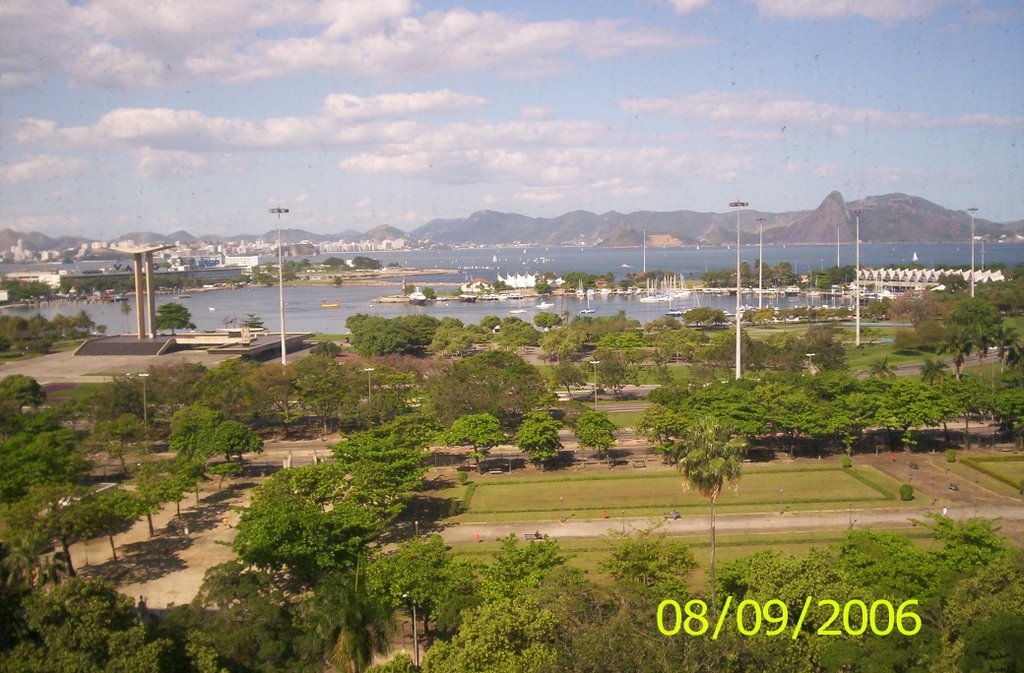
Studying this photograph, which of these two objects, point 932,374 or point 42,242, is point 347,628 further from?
point 42,242

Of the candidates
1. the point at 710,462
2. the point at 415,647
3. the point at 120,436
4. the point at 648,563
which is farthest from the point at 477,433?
the point at 710,462

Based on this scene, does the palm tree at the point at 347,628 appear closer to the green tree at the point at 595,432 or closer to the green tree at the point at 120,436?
the green tree at the point at 595,432

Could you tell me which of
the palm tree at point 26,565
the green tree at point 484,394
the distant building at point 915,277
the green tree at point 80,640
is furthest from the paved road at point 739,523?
the distant building at point 915,277

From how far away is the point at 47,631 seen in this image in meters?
10.2

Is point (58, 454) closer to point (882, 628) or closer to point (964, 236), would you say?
point (882, 628)

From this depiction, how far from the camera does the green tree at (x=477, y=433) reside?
79.1ft

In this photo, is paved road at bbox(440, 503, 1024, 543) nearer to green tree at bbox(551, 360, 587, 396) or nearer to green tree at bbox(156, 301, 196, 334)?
green tree at bbox(551, 360, 587, 396)

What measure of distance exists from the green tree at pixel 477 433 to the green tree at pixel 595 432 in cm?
230

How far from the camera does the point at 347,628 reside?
10508 mm

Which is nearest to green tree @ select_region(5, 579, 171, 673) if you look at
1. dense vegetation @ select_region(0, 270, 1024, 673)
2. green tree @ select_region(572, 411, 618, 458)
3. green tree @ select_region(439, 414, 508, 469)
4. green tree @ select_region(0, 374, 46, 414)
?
dense vegetation @ select_region(0, 270, 1024, 673)

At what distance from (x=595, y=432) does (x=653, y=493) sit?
3015mm

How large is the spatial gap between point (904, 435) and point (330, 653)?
20.6m

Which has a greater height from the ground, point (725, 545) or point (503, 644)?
point (503, 644)

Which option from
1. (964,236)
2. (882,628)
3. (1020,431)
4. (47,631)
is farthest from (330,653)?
(964,236)
